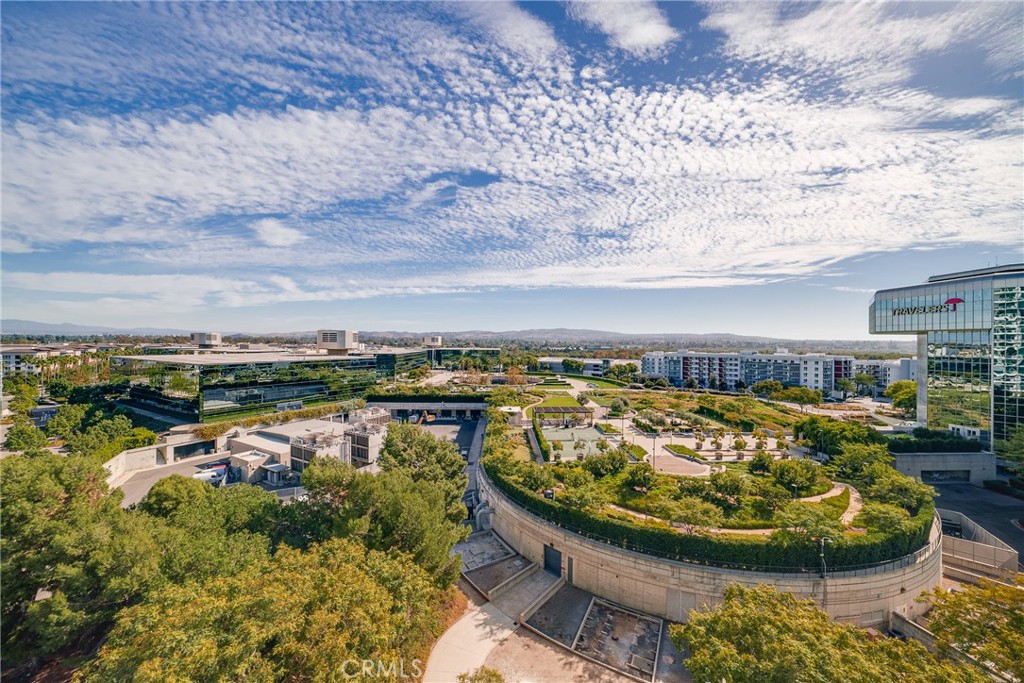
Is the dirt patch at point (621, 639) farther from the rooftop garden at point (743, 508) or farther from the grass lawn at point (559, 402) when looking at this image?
the grass lawn at point (559, 402)

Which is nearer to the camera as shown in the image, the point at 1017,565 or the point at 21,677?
the point at 21,677

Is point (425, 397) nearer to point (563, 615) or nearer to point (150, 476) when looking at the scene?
point (150, 476)

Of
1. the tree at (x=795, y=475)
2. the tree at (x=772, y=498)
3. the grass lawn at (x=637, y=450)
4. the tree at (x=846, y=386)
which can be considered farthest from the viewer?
the tree at (x=846, y=386)

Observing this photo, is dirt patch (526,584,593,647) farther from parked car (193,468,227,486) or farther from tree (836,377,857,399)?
tree (836,377,857,399)

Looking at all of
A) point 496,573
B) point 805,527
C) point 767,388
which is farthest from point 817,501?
point 767,388

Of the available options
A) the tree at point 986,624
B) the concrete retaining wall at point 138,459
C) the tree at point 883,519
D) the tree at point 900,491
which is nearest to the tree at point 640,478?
the tree at point 883,519

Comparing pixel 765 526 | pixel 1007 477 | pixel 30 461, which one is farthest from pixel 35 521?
pixel 1007 477

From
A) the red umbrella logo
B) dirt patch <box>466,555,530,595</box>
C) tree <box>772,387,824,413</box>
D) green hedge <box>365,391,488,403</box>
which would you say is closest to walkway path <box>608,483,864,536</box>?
dirt patch <box>466,555,530,595</box>

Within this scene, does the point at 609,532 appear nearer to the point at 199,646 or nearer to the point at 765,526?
the point at 765,526
